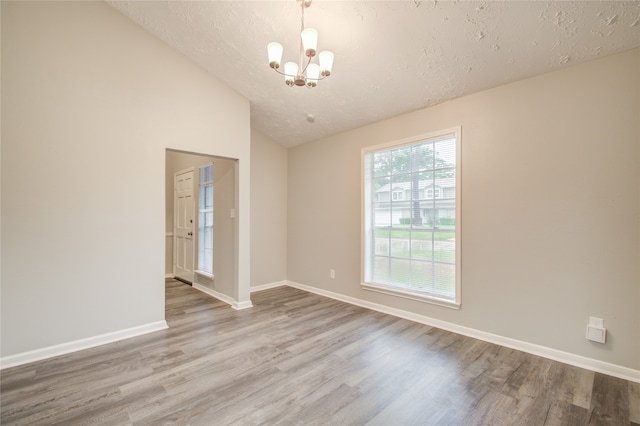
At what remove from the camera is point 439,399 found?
1.92 metres

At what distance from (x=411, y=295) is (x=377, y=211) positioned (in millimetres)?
1156

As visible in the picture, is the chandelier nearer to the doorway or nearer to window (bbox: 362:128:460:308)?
window (bbox: 362:128:460:308)

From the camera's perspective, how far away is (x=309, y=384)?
6.85 ft

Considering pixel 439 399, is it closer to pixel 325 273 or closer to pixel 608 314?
pixel 608 314

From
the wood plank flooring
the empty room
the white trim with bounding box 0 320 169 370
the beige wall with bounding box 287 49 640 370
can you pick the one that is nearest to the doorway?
the empty room

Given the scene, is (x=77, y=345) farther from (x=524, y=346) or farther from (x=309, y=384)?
(x=524, y=346)

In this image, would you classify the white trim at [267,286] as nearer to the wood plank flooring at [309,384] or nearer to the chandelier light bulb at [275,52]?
the wood plank flooring at [309,384]

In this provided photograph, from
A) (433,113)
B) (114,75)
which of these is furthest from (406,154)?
(114,75)

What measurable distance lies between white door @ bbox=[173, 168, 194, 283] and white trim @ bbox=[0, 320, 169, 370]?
2.12m

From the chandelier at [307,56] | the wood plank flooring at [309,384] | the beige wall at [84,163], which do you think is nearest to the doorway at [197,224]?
the beige wall at [84,163]

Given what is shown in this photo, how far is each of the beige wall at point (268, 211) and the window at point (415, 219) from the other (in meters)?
1.78

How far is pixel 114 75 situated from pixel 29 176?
1.23 metres

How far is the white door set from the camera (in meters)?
5.19

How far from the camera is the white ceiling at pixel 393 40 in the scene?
6.74 ft
